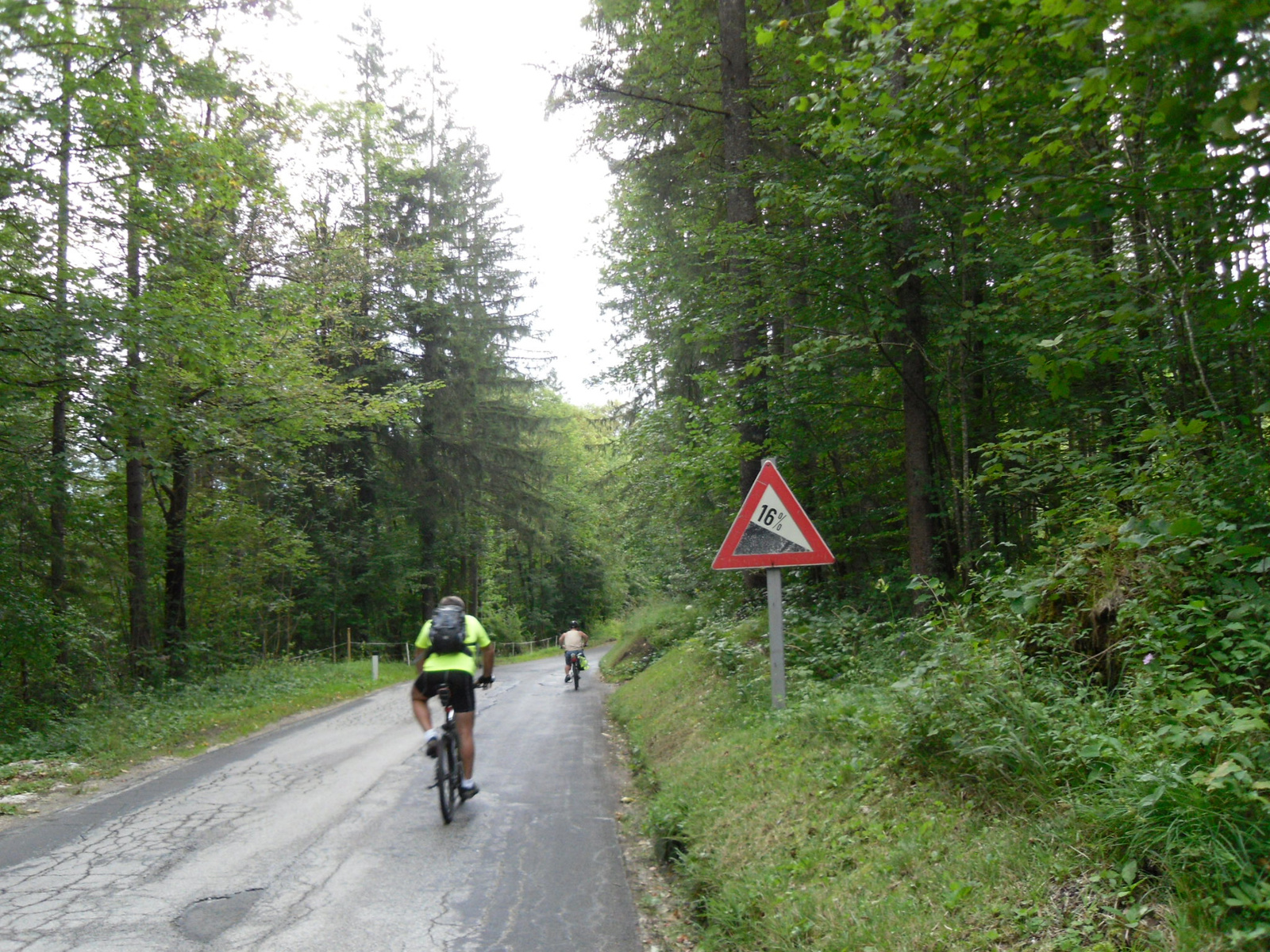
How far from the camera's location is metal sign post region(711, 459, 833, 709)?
7.11 meters

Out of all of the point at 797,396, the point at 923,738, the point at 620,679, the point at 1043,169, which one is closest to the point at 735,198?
the point at 797,396

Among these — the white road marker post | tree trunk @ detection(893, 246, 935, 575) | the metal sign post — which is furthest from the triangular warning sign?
tree trunk @ detection(893, 246, 935, 575)

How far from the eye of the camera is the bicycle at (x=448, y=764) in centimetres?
666

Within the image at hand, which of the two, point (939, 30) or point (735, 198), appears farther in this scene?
point (735, 198)

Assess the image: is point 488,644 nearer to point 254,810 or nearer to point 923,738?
point 254,810

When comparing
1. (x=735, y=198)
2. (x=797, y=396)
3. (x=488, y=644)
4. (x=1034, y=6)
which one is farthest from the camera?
(x=735, y=198)

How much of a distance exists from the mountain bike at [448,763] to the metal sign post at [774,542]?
263cm

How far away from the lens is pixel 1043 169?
4973 mm

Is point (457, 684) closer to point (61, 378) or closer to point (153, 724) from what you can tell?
point (153, 724)

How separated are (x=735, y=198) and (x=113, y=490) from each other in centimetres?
1432

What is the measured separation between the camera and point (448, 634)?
24.0 feet

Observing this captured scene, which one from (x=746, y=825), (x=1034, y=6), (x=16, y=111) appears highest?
(x=16, y=111)

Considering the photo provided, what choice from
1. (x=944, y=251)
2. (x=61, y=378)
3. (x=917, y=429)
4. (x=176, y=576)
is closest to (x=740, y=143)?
(x=944, y=251)

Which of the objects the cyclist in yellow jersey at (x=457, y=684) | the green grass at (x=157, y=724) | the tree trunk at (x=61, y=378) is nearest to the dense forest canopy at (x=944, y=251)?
the cyclist in yellow jersey at (x=457, y=684)
